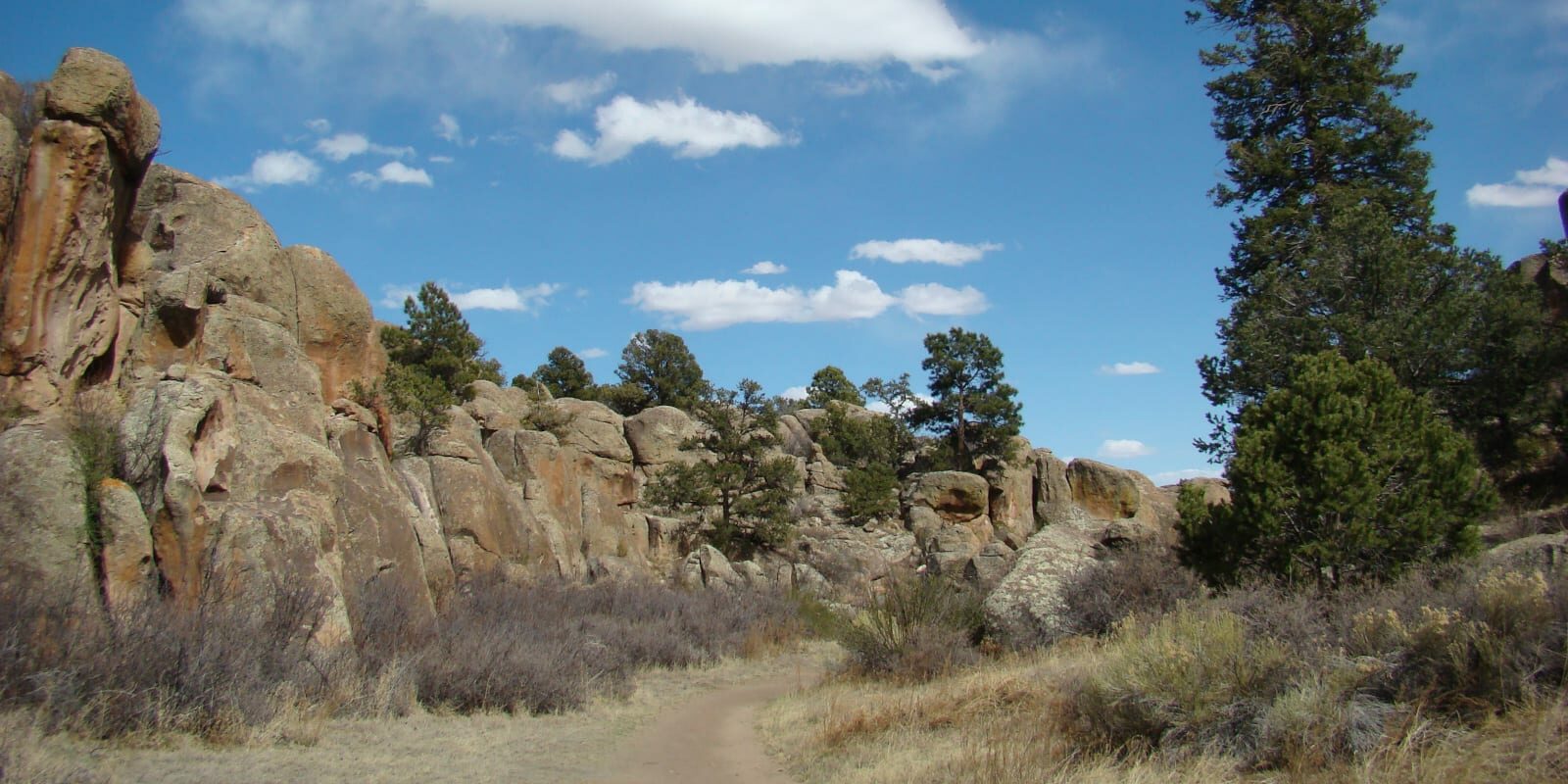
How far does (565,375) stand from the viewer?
59781mm

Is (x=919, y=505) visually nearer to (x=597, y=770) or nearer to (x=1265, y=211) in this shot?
(x=1265, y=211)

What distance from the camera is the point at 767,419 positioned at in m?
38.2

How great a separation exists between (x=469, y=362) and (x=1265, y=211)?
90.1 ft

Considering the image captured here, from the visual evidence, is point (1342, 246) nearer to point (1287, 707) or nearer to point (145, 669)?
point (1287, 707)

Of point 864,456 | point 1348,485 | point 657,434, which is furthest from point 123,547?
point 864,456

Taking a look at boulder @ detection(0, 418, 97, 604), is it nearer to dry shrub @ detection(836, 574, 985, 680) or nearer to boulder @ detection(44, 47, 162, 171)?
boulder @ detection(44, 47, 162, 171)

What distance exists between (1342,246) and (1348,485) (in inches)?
499

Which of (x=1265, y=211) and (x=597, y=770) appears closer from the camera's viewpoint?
(x=597, y=770)

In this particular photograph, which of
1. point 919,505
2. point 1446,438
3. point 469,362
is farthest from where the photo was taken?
point 919,505

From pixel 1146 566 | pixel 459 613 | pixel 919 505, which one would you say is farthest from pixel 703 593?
pixel 919 505

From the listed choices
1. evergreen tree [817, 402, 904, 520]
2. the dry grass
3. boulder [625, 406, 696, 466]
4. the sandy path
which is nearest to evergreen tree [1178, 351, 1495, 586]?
the dry grass

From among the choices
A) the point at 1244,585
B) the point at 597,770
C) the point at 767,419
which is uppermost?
the point at 767,419

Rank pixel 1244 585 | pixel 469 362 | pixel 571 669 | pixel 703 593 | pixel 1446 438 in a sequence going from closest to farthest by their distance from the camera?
pixel 1244 585 < pixel 1446 438 < pixel 571 669 < pixel 703 593 < pixel 469 362

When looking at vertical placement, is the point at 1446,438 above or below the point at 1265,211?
below
